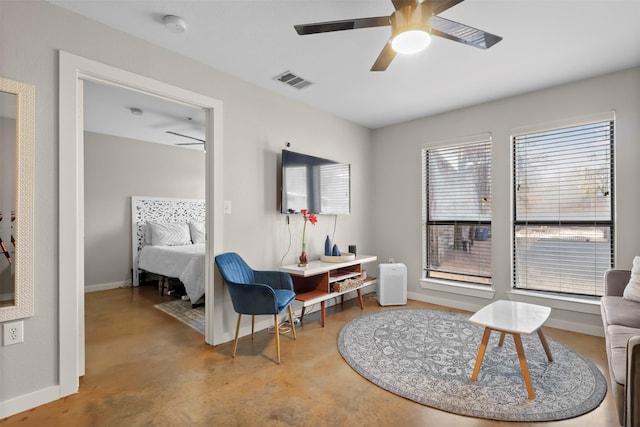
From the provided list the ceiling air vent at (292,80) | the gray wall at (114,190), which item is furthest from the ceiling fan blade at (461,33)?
the gray wall at (114,190)

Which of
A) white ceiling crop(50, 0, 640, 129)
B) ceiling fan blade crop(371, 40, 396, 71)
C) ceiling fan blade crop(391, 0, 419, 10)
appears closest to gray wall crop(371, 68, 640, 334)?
white ceiling crop(50, 0, 640, 129)

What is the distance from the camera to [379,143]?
4.73m

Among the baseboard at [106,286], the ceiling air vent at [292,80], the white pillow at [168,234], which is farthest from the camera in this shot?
the white pillow at [168,234]

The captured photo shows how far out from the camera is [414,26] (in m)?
1.63

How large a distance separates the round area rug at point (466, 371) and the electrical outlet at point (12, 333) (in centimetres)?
217

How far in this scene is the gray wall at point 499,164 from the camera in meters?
2.85

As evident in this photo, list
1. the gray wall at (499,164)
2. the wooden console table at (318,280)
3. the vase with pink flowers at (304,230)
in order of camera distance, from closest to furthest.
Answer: the gray wall at (499,164) < the wooden console table at (318,280) < the vase with pink flowers at (304,230)

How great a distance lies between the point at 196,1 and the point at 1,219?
178 cm

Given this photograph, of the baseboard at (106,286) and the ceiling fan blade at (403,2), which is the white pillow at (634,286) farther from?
the baseboard at (106,286)

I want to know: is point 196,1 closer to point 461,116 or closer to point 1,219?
point 1,219

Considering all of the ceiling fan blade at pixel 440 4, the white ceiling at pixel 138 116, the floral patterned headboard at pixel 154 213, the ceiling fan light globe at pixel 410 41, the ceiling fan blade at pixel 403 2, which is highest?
the white ceiling at pixel 138 116

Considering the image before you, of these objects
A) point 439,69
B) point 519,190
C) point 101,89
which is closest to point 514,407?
point 519,190

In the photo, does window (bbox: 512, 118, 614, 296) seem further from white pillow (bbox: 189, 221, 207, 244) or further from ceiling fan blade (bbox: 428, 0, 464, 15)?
white pillow (bbox: 189, 221, 207, 244)

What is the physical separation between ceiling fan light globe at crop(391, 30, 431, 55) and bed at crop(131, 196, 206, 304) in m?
3.28
